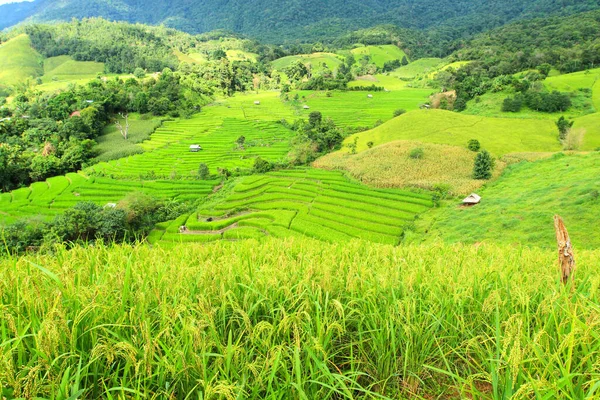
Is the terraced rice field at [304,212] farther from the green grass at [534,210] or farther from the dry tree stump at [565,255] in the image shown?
the dry tree stump at [565,255]

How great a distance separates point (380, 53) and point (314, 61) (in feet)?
117

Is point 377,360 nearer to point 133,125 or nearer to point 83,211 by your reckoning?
point 83,211

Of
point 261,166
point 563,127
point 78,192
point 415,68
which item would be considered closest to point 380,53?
point 415,68

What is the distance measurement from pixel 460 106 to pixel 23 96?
9780 centimetres

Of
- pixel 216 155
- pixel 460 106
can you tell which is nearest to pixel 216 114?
pixel 216 155

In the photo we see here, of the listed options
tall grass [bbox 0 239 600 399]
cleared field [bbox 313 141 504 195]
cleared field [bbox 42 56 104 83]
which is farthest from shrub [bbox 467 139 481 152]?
cleared field [bbox 42 56 104 83]

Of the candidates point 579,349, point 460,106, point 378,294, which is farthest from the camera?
point 460,106

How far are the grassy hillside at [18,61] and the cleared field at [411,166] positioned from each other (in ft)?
377

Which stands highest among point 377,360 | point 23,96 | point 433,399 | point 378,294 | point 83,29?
point 83,29

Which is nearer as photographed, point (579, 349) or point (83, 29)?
point (579, 349)

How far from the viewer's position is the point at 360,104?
84500 mm

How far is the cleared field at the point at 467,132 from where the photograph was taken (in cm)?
4891

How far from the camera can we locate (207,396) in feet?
6.37

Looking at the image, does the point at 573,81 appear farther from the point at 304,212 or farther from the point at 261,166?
the point at 304,212
